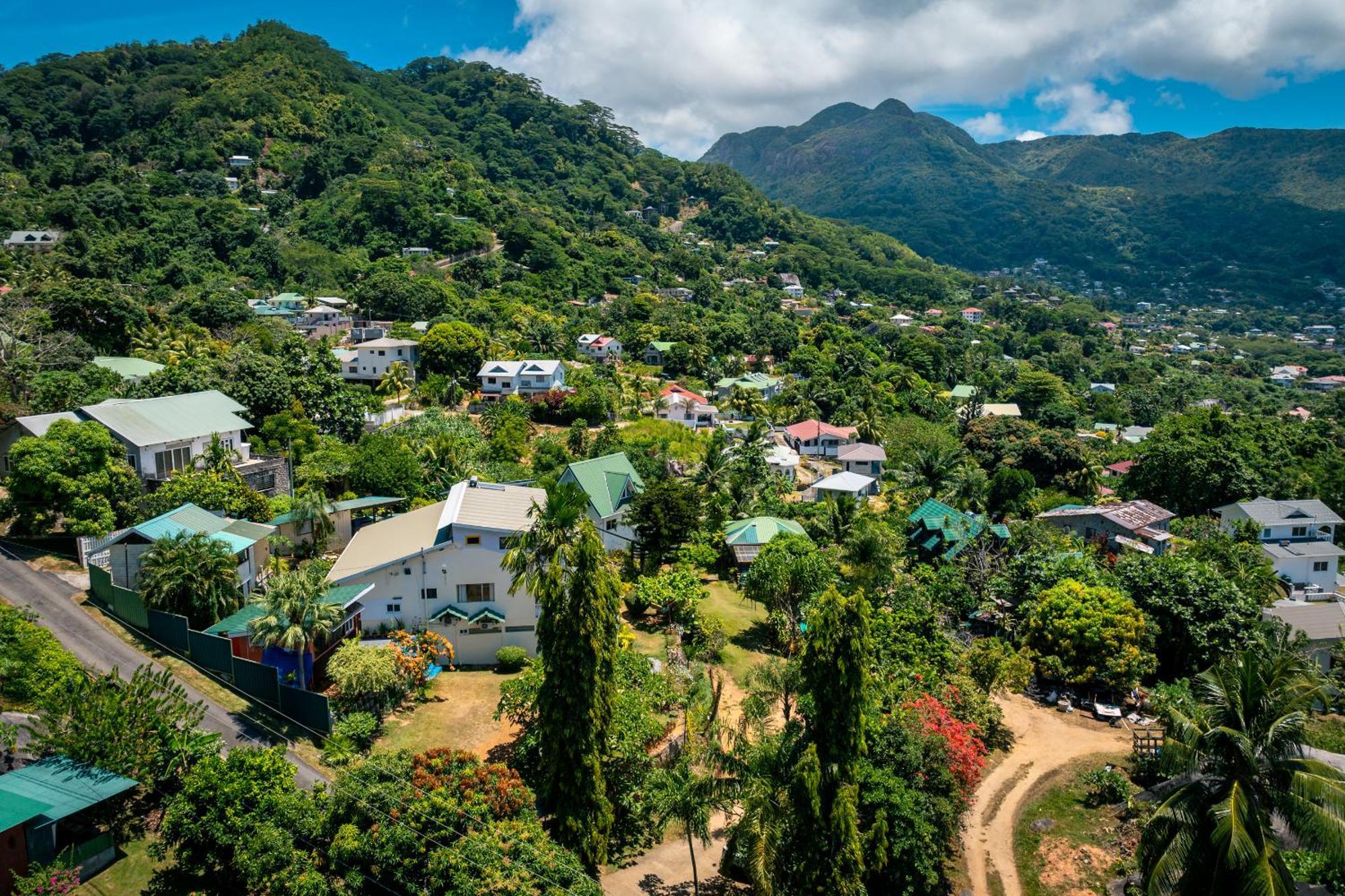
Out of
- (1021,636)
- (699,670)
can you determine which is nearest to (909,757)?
(699,670)

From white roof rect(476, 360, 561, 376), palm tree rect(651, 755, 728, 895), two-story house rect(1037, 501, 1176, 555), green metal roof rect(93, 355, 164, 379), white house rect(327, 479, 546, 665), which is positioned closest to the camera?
palm tree rect(651, 755, 728, 895)

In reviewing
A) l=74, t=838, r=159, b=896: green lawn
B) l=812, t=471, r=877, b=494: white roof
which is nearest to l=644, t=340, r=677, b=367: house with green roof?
l=812, t=471, r=877, b=494: white roof

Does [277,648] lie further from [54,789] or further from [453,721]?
[54,789]

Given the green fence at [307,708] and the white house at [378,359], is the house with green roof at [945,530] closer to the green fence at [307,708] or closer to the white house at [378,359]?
the green fence at [307,708]

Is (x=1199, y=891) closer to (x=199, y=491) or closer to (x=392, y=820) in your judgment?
(x=392, y=820)

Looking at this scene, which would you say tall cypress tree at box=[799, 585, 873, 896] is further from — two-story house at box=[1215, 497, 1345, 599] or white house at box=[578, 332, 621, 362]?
white house at box=[578, 332, 621, 362]

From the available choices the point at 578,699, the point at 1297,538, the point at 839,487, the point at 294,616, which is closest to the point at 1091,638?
the point at 578,699

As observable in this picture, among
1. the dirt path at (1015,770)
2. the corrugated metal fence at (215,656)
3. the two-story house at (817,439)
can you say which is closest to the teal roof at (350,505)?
the corrugated metal fence at (215,656)
